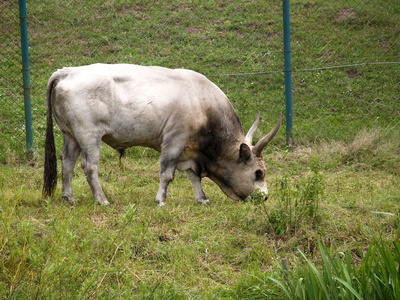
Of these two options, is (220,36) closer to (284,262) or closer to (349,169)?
(349,169)

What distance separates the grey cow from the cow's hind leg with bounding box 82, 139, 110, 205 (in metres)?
0.01

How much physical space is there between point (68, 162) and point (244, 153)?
7.23 ft

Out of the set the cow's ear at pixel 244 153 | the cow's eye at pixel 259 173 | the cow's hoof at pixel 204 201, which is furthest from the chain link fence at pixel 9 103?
the cow's eye at pixel 259 173

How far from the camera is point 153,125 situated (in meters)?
6.14

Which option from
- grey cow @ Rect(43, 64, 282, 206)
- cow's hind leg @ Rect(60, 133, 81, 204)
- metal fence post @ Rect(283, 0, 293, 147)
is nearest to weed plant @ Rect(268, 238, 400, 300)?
grey cow @ Rect(43, 64, 282, 206)

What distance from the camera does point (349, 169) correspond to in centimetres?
784

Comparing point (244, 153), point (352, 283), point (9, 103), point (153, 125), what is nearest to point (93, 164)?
point (153, 125)

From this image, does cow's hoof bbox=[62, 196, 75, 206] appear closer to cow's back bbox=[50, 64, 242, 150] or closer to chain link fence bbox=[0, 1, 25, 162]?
cow's back bbox=[50, 64, 242, 150]

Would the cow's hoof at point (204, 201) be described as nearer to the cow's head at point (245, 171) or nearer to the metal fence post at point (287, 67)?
the cow's head at point (245, 171)

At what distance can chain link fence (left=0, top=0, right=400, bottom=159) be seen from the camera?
34.7 feet

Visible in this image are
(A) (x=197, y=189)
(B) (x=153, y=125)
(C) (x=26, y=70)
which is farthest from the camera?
(C) (x=26, y=70)

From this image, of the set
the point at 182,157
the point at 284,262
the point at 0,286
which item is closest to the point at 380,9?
the point at 182,157

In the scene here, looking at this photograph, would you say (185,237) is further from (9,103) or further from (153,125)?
(9,103)

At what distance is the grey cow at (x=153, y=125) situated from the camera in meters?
5.86
